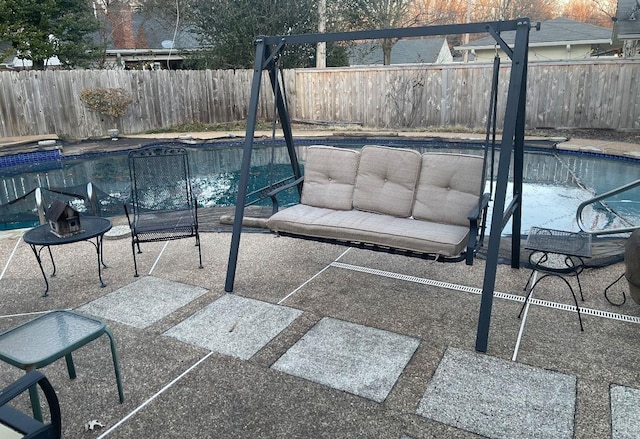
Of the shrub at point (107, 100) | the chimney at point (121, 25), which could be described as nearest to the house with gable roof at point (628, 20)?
the shrub at point (107, 100)

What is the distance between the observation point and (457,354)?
296 centimetres

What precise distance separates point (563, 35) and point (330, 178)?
58.3 feet

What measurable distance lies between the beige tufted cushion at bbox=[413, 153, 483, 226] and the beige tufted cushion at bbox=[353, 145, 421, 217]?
0.09m

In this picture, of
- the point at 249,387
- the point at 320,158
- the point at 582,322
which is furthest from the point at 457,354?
the point at 320,158

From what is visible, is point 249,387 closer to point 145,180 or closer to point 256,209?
point 256,209

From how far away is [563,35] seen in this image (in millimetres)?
18375

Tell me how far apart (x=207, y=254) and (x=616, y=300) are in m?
3.49

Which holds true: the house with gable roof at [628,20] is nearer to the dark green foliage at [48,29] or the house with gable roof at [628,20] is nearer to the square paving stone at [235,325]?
the square paving stone at [235,325]

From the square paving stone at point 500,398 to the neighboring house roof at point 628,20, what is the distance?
30.3 feet

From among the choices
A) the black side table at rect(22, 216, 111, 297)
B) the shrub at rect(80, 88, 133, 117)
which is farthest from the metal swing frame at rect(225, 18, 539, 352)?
the shrub at rect(80, 88, 133, 117)

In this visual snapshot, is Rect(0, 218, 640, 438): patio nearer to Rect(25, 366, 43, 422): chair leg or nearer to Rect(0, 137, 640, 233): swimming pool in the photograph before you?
Rect(25, 366, 43, 422): chair leg

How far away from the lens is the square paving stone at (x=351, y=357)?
2.71 metres

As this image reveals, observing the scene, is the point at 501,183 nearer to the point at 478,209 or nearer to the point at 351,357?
the point at 478,209

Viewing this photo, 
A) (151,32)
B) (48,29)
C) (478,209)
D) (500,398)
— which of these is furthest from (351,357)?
(151,32)
